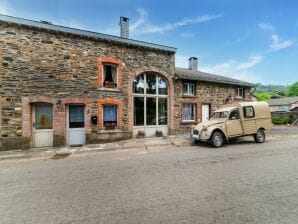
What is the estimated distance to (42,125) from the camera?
34.1ft

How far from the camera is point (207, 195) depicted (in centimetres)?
407

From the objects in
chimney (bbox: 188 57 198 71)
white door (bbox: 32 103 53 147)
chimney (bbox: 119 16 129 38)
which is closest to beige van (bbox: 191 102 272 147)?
chimney (bbox: 119 16 129 38)

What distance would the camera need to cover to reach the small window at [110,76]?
11705mm

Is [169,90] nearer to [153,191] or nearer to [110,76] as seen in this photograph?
[110,76]

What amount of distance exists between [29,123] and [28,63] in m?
3.19

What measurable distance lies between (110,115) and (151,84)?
3742 mm

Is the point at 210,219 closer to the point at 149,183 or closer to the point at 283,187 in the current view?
the point at 149,183

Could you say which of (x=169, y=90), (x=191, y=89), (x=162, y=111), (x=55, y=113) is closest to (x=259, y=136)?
(x=191, y=89)

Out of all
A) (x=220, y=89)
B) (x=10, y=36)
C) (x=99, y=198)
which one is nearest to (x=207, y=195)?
(x=99, y=198)

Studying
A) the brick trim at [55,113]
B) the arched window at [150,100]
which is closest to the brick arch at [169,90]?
the arched window at [150,100]

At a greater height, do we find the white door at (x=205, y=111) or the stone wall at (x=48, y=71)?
the stone wall at (x=48, y=71)

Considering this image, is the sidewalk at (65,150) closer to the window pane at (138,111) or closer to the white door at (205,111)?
the window pane at (138,111)

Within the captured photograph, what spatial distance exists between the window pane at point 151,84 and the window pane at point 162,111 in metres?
0.89

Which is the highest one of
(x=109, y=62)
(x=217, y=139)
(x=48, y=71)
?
(x=109, y=62)
